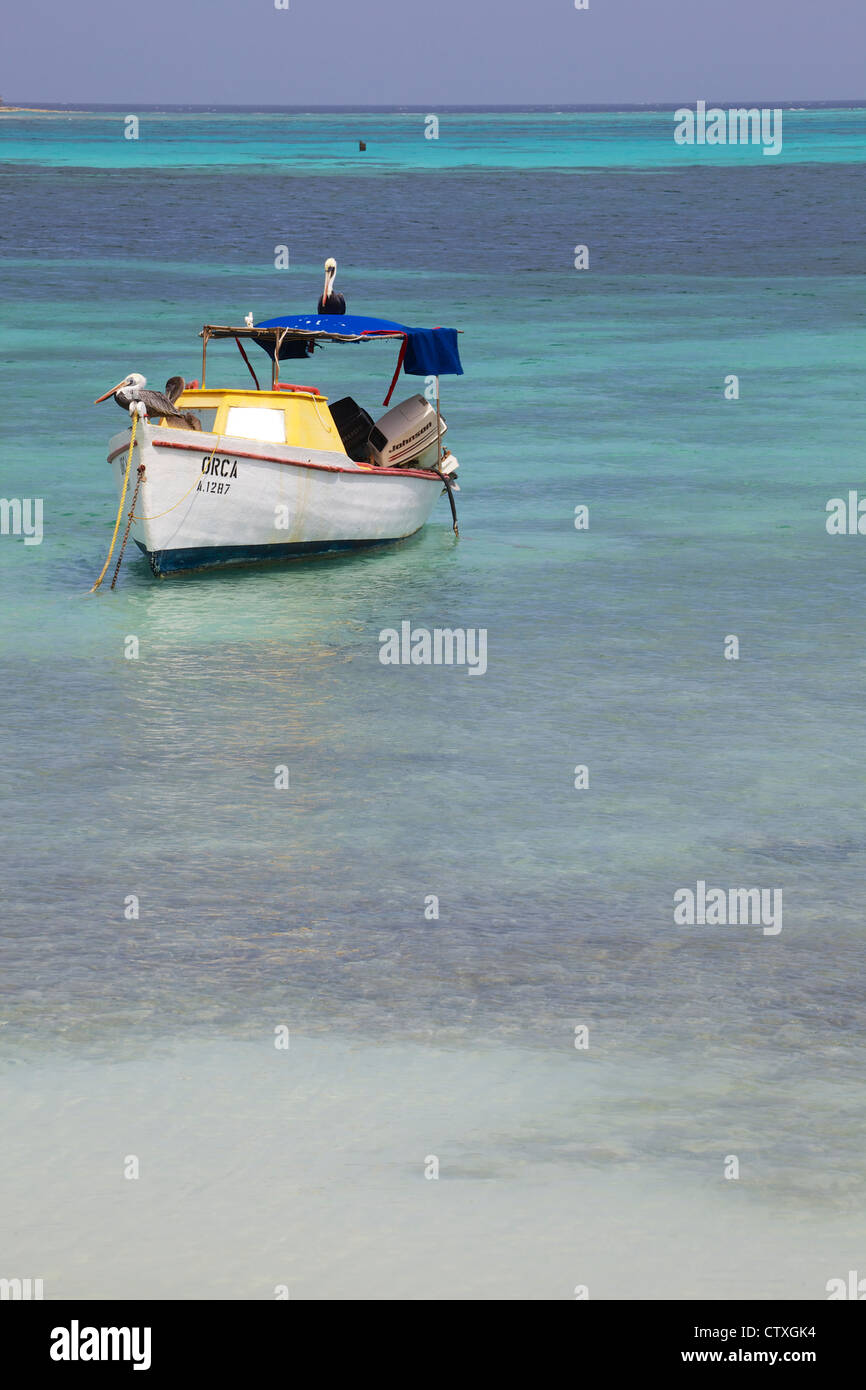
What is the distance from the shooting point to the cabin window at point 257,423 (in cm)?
1825

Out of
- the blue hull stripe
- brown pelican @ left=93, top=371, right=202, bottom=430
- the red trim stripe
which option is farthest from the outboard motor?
brown pelican @ left=93, top=371, right=202, bottom=430

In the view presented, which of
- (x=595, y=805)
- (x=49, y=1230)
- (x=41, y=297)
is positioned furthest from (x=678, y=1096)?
(x=41, y=297)

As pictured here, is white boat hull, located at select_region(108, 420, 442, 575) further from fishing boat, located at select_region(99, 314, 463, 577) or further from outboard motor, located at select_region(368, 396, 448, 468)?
outboard motor, located at select_region(368, 396, 448, 468)

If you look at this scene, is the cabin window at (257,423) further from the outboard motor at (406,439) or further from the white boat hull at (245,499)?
the outboard motor at (406,439)

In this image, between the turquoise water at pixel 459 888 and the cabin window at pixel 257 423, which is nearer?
the turquoise water at pixel 459 888

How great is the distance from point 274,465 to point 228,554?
106cm

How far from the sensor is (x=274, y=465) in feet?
59.6

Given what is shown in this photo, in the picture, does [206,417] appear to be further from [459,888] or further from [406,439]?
[459,888]

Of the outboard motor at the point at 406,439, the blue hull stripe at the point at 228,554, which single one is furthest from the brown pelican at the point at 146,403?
the outboard motor at the point at 406,439

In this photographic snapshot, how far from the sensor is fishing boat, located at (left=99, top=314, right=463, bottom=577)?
17703 millimetres

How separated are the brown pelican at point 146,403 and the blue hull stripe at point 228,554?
1.18m

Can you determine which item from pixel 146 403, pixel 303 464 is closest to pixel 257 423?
pixel 303 464

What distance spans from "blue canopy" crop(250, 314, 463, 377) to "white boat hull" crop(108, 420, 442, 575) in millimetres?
1291
